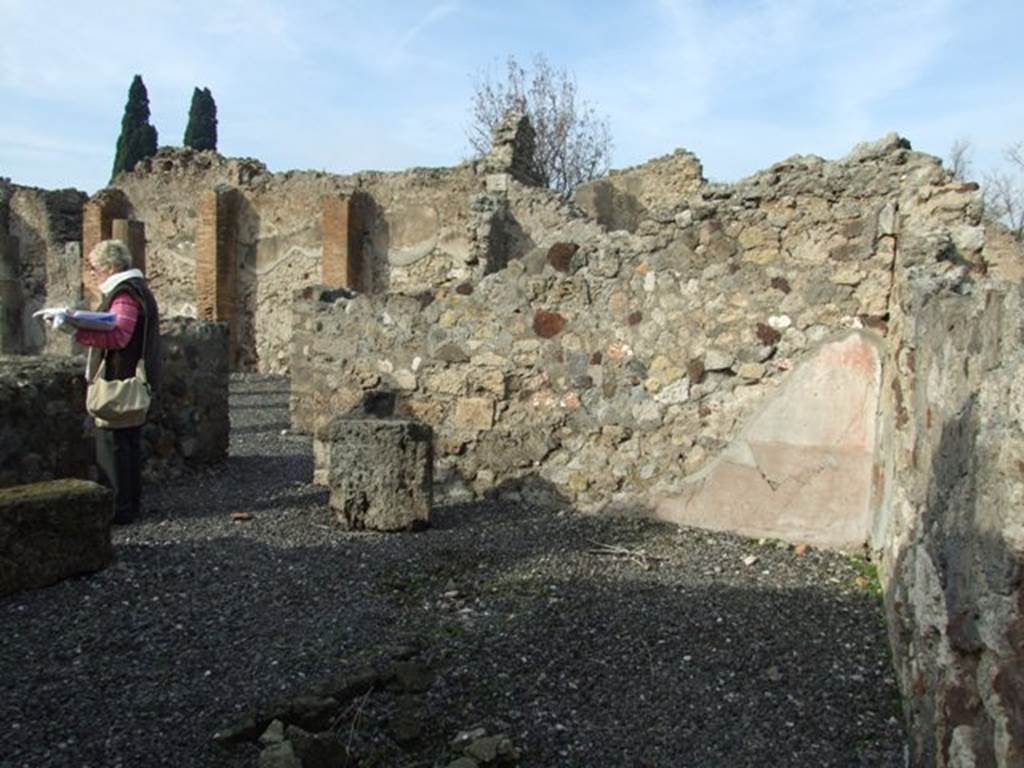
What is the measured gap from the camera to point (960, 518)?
6.91 feet

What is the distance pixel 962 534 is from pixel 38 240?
19585 mm

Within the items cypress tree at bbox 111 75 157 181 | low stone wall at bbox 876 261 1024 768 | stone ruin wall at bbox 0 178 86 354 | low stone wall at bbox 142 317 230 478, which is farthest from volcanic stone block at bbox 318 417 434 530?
cypress tree at bbox 111 75 157 181

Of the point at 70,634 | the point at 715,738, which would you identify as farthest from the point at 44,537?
the point at 715,738

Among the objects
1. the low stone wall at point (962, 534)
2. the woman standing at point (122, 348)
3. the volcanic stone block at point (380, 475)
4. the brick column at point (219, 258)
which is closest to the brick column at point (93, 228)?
the brick column at point (219, 258)

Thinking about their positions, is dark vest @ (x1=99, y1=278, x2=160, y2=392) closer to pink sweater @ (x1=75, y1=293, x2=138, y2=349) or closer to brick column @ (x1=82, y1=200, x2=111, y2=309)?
pink sweater @ (x1=75, y1=293, x2=138, y2=349)

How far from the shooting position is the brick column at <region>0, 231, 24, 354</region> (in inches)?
549

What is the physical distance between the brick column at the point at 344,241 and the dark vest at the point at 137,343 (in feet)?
30.9

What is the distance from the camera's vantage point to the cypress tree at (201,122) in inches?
1251

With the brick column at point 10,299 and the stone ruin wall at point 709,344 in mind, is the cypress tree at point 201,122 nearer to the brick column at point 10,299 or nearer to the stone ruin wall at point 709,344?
the brick column at point 10,299

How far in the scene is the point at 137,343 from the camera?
468 cm

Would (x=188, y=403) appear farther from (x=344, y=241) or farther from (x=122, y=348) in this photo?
(x=344, y=241)

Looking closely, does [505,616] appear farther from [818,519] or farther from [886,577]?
[818,519]

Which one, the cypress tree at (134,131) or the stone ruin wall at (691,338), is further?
the cypress tree at (134,131)

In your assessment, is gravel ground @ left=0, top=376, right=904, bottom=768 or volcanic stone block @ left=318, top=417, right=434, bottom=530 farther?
volcanic stone block @ left=318, top=417, right=434, bottom=530
